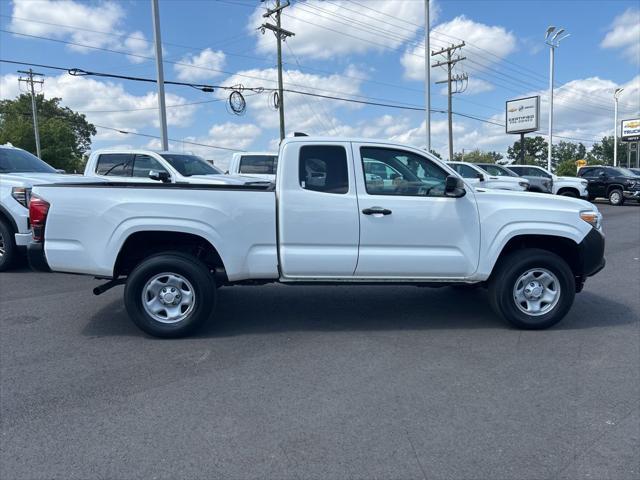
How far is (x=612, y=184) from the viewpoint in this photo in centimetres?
2350

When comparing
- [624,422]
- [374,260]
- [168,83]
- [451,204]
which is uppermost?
[168,83]

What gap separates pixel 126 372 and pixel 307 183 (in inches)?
93.6

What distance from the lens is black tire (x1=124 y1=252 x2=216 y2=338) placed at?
4957 millimetres

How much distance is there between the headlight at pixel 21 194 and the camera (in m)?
7.98

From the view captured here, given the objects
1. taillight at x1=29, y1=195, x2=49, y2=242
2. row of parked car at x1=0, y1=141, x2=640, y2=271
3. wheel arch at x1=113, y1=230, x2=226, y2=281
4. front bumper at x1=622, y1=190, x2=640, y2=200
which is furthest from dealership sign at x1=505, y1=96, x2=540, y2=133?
taillight at x1=29, y1=195, x2=49, y2=242

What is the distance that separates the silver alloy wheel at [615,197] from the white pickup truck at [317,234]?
68.7 feet

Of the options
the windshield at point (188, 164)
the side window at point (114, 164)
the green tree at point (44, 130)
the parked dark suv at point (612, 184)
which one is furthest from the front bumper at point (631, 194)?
the green tree at point (44, 130)

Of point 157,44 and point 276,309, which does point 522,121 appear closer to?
point 157,44

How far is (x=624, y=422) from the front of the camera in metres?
3.43

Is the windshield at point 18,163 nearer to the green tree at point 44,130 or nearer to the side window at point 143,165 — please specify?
the side window at point 143,165

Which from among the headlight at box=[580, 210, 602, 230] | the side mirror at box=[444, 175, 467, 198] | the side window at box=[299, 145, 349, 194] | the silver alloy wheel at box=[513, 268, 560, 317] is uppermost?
the side window at box=[299, 145, 349, 194]

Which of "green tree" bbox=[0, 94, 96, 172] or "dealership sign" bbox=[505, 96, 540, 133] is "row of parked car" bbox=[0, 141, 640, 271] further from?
"green tree" bbox=[0, 94, 96, 172]

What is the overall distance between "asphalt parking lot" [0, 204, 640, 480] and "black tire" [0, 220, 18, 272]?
228 cm

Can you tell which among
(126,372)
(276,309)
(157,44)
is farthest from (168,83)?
(126,372)
